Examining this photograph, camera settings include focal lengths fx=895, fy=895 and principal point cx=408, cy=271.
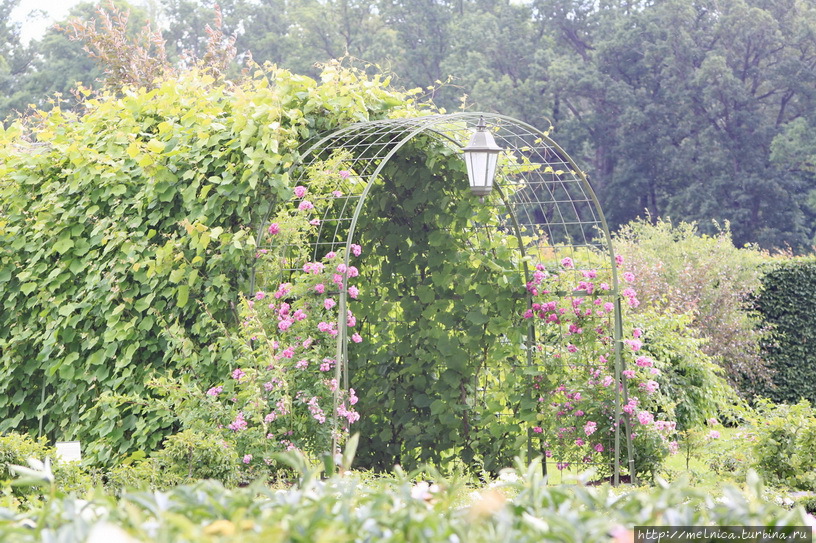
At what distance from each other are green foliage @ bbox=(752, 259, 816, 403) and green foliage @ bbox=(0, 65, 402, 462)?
638 cm

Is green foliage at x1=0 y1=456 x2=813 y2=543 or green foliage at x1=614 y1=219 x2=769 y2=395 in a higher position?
green foliage at x1=614 y1=219 x2=769 y2=395

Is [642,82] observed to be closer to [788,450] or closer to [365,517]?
[788,450]

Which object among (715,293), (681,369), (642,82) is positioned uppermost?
(642,82)

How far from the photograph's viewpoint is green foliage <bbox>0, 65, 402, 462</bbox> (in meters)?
4.62

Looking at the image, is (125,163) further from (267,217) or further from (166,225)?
(267,217)

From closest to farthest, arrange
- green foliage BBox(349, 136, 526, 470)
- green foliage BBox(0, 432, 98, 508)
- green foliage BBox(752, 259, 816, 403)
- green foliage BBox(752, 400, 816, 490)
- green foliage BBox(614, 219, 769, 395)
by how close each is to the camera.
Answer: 1. green foliage BBox(0, 432, 98, 508)
2. green foliage BBox(752, 400, 816, 490)
3. green foliage BBox(349, 136, 526, 470)
4. green foliage BBox(614, 219, 769, 395)
5. green foliage BBox(752, 259, 816, 403)

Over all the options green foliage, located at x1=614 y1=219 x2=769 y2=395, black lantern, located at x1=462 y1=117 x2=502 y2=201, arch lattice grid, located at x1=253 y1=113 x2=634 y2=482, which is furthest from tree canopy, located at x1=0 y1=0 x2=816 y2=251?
black lantern, located at x1=462 y1=117 x2=502 y2=201

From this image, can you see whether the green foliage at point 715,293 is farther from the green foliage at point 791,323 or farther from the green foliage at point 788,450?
the green foliage at point 788,450

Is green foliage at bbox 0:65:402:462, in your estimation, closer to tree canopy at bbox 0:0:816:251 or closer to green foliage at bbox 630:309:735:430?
green foliage at bbox 630:309:735:430

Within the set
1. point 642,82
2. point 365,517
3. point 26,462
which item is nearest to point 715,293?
point 26,462

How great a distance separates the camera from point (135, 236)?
4.86 metres

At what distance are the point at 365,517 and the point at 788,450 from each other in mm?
3650

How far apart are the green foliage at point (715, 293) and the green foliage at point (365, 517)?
705cm

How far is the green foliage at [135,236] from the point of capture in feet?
15.2
